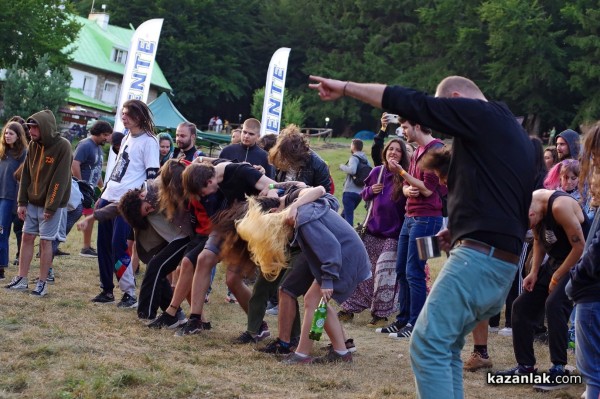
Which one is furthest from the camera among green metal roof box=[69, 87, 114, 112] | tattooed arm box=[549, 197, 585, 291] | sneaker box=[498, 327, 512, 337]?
green metal roof box=[69, 87, 114, 112]

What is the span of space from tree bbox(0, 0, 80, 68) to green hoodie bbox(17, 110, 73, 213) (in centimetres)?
4004

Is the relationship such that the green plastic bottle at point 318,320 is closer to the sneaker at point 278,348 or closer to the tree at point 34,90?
the sneaker at point 278,348

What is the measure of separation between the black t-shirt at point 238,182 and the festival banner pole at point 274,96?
16.1m

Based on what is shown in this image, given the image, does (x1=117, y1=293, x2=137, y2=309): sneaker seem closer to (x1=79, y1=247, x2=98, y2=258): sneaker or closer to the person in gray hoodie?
(x1=79, y1=247, x2=98, y2=258): sneaker

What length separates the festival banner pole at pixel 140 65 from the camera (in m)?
23.0

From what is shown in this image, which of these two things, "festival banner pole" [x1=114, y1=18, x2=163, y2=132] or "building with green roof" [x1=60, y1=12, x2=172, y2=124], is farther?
"building with green roof" [x1=60, y1=12, x2=172, y2=124]

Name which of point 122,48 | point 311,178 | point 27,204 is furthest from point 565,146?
point 122,48

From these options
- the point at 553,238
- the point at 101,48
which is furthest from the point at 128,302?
the point at 101,48

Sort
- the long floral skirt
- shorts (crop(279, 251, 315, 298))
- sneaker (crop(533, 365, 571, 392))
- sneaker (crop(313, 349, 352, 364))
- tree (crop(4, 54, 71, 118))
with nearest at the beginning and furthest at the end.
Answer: sneaker (crop(533, 365, 571, 392)), sneaker (crop(313, 349, 352, 364)), shorts (crop(279, 251, 315, 298)), the long floral skirt, tree (crop(4, 54, 71, 118))

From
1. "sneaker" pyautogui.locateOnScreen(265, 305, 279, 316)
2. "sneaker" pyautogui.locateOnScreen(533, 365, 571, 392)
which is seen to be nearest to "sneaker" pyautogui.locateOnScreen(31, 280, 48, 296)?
"sneaker" pyautogui.locateOnScreen(265, 305, 279, 316)

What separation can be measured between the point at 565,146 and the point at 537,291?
2623mm

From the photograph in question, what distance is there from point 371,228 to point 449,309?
5653 millimetres

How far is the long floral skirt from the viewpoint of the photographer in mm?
10031

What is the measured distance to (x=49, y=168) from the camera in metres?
9.54
